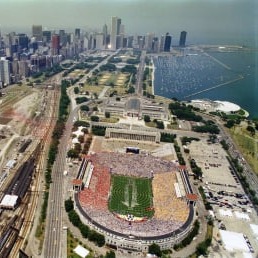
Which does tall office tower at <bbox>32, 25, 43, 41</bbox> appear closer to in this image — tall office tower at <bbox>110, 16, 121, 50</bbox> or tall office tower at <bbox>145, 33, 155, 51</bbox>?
tall office tower at <bbox>110, 16, 121, 50</bbox>

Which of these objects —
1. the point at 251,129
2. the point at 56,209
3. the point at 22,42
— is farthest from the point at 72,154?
the point at 22,42

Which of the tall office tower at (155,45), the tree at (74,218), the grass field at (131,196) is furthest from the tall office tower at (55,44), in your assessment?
the tree at (74,218)

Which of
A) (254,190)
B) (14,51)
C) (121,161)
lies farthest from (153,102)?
(14,51)

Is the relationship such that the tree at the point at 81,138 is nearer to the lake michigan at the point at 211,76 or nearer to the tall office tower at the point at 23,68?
the lake michigan at the point at 211,76

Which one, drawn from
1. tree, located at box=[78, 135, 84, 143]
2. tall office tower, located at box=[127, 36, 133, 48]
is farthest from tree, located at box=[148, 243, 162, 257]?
tall office tower, located at box=[127, 36, 133, 48]

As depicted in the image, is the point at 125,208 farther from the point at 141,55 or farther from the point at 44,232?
the point at 141,55

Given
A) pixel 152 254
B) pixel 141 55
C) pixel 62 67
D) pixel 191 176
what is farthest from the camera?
pixel 141 55

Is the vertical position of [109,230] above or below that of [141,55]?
below
